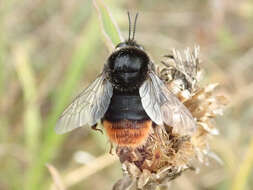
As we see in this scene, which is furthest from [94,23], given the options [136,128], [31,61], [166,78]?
[136,128]

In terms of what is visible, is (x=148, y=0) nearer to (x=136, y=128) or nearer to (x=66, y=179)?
(x=66, y=179)

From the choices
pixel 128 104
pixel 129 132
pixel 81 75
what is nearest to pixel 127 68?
pixel 128 104

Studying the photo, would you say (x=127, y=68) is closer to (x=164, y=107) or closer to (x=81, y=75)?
(x=164, y=107)

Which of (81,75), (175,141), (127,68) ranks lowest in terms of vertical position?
(175,141)

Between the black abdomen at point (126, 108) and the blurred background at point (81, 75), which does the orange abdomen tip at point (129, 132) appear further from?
the blurred background at point (81, 75)

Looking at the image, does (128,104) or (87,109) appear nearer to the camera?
(128,104)

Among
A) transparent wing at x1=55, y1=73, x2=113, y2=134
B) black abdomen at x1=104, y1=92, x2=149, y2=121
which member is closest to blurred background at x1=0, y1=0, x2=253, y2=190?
transparent wing at x1=55, y1=73, x2=113, y2=134
